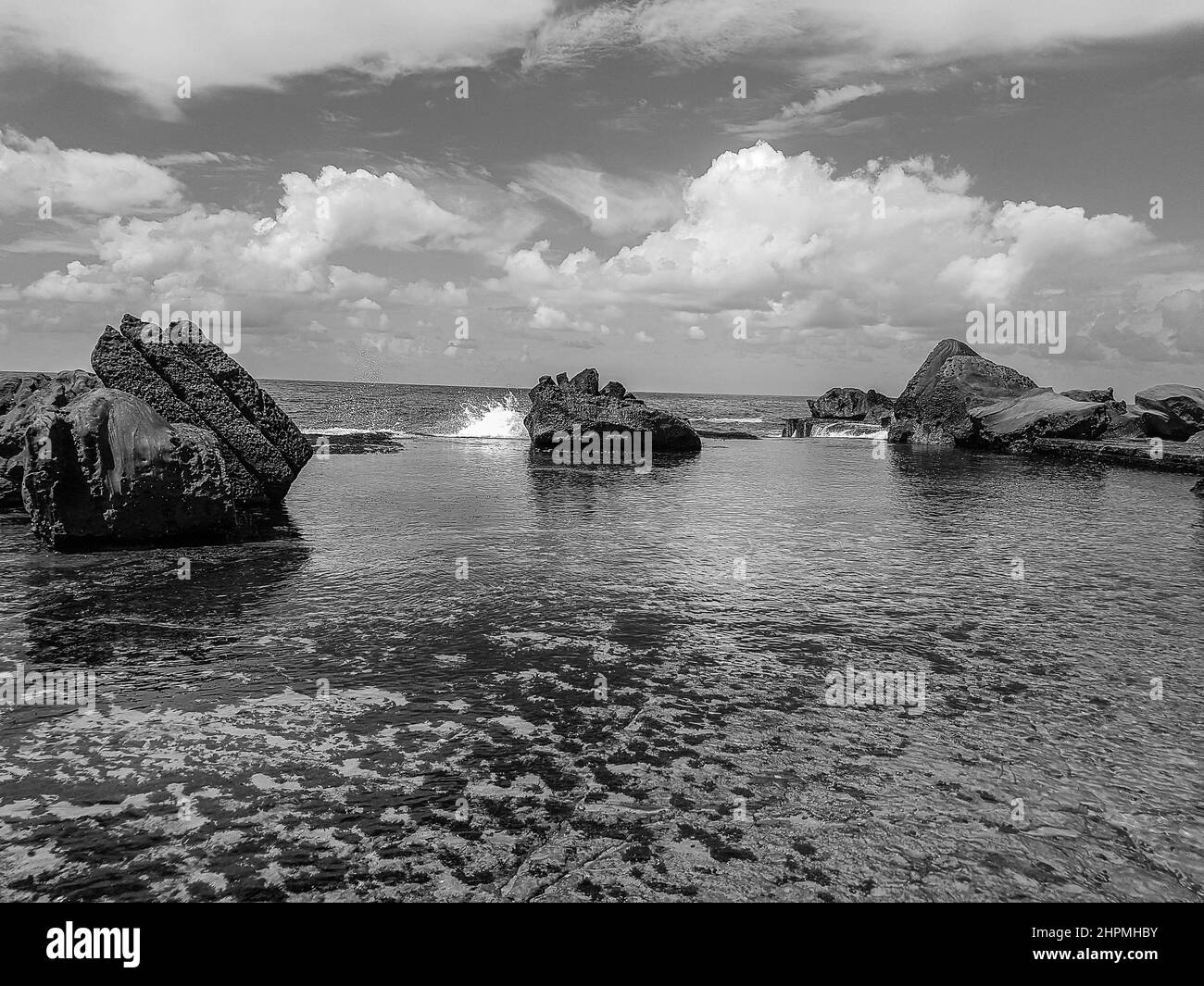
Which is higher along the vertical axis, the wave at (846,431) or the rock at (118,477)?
the wave at (846,431)

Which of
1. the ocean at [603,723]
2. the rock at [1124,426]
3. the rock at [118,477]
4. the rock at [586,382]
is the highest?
the rock at [586,382]

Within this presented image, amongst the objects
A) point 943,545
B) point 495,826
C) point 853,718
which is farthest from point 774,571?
point 495,826

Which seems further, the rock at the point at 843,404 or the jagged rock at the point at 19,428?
the rock at the point at 843,404

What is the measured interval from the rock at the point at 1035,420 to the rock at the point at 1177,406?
546 cm

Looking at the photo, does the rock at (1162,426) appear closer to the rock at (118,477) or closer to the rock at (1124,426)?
the rock at (1124,426)

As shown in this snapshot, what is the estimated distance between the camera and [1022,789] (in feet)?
19.8

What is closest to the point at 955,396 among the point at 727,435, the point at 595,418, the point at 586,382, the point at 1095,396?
the point at 1095,396

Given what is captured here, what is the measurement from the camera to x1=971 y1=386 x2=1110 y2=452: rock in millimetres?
46594

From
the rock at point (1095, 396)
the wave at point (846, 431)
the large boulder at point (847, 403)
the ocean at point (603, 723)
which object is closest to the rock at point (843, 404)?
the large boulder at point (847, 403)

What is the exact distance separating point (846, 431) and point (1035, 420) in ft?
101

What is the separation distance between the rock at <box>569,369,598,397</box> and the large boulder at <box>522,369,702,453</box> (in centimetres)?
6

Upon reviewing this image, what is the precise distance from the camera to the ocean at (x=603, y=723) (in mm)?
4992

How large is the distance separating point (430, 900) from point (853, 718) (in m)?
4.73
